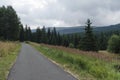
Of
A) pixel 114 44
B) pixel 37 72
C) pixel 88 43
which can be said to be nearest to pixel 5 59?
pixel 37 72

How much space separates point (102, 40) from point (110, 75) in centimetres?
12213

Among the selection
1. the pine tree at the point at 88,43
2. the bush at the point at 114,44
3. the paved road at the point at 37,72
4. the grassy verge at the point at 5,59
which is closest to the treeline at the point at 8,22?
the pine tree at the point at 88,43

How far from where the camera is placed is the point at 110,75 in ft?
36.1

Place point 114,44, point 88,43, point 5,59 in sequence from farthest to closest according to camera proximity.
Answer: point 114,44
point 88,43
point 5,59

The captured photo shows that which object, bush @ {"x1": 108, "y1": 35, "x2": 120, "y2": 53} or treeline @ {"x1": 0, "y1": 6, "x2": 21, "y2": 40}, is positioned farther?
bush @ {"x1": 108, "y1": 35, "x2": 120, "y2": 53}

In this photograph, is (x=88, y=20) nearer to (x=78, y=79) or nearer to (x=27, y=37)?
(x=78, y=79)

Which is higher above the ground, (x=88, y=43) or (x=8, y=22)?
(x=8, y=22)

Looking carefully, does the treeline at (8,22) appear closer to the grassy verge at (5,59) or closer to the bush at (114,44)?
the bush at (114,44)

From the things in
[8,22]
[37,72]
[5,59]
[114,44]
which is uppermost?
[8,22]

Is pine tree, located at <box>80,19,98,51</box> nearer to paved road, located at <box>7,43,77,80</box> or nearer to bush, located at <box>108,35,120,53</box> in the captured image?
bush, located at <box>108,35,120,53</box>

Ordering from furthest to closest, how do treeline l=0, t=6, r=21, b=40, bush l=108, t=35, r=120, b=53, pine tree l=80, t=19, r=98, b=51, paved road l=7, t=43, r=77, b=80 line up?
bush l=108, t=35, r=120, b=53
treeline l=0, t=6, r=21, b=40
pine tree l=80, t=19, r=98, b=51
paved road l=7, t=43, r=77, b=80

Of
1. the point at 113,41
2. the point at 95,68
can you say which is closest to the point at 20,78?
the point at 95,68

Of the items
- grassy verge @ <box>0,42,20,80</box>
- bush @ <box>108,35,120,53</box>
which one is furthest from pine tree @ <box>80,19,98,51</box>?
grassy verge @ <box>0,42,20,80</box>

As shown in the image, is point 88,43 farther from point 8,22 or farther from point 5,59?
point 5,59
